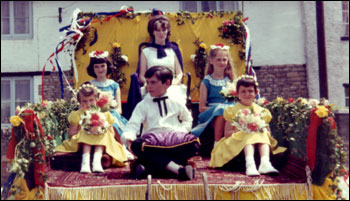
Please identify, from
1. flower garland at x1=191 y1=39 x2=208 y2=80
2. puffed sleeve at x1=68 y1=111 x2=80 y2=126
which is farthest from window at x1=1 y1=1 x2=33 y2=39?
puffed sleeve at x1=68 y1=111 x2=80 y2=126

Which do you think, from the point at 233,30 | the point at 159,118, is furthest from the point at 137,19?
the point at 159,118

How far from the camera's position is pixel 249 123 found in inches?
197

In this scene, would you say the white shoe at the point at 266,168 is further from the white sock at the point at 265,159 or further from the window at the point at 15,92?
the window at the point at 15,92

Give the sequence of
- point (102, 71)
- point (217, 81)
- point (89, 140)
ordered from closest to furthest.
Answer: point (89, 140), point (217, 81), point (102, 71)

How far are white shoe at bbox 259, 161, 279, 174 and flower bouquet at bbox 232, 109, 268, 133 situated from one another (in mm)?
361

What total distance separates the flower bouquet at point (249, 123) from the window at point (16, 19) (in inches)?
382

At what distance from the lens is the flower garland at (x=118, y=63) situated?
7754mm

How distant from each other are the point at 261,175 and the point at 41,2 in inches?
397

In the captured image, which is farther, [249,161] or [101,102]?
[101,102]

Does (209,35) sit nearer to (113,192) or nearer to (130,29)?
(130,29)

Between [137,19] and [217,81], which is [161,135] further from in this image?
[137,19]

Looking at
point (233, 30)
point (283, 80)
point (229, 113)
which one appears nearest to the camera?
point (229, 113)

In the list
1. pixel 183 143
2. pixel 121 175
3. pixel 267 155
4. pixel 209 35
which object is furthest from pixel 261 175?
pixel 209 35

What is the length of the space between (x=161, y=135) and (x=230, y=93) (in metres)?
1.43
